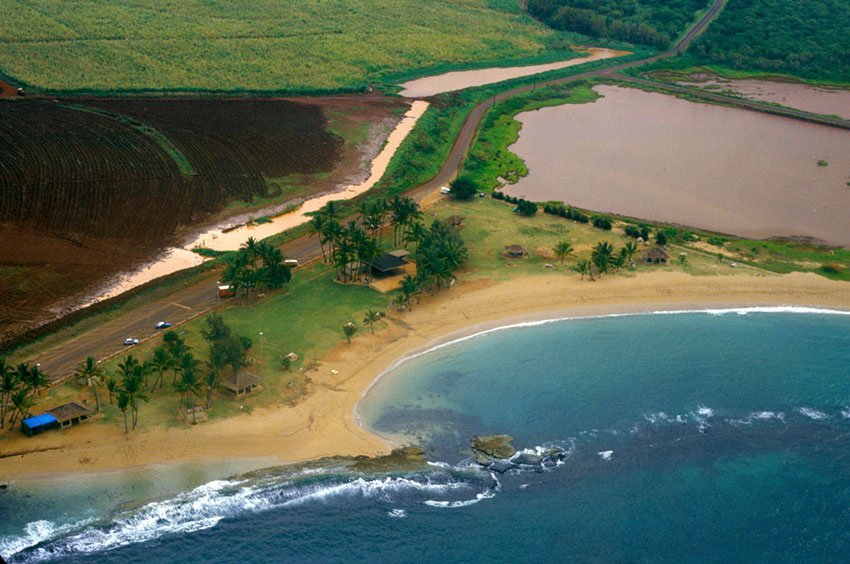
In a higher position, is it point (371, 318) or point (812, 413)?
point (371, 318)

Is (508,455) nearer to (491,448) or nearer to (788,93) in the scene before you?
(491,448)

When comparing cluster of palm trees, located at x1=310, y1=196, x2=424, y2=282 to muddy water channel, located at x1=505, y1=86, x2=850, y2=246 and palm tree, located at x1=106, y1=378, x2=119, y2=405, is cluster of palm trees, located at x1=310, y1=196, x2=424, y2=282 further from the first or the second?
palm tree, located at x1=106, y1=378, x2=119, y2=405

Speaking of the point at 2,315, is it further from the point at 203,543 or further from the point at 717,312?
the point at 717,312

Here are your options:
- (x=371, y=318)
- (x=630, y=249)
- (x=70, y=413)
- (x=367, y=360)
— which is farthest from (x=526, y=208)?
(x=70, y=413)

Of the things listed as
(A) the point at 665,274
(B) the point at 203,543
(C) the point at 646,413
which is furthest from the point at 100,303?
(A) the point at 665,274

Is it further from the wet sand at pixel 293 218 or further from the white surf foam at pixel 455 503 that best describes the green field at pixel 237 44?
the white surf foam at pixel 455 503

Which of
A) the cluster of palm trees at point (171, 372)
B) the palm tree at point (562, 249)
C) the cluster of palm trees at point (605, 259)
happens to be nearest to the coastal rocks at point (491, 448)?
the cluster of palm trees at point (171, 372)
